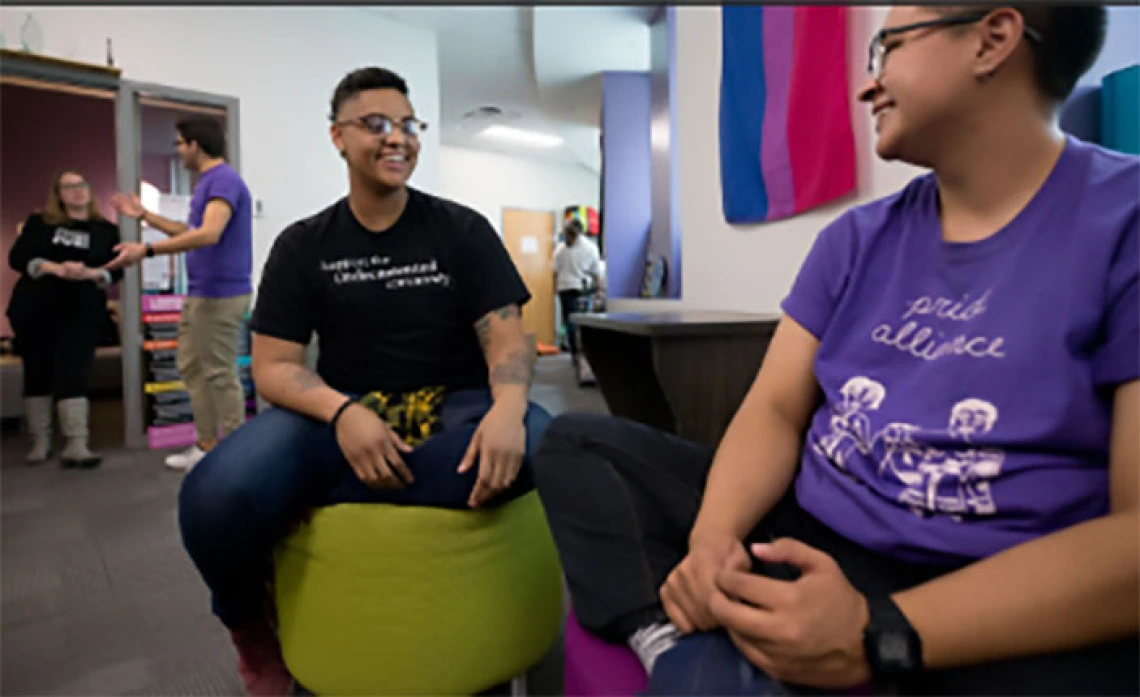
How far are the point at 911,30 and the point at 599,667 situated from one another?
763mm

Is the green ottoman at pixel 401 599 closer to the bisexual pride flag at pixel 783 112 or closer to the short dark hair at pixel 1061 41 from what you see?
the short dark hair at pixel 1061 41

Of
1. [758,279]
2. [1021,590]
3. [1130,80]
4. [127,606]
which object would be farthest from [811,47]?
[127,606]

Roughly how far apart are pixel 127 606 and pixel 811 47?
7.26ft

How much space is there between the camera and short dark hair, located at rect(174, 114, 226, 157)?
2.50 m

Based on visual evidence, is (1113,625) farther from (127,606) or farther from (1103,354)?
(127,606)

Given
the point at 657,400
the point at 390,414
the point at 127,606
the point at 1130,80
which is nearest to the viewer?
the point at 1130,80

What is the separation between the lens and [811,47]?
1.71 m

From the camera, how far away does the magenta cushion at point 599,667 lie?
0.65 meters

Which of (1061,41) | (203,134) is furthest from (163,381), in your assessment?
(1061,41)

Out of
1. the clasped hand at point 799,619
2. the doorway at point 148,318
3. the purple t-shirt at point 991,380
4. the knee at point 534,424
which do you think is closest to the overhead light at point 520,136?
the doorway at point 148,318

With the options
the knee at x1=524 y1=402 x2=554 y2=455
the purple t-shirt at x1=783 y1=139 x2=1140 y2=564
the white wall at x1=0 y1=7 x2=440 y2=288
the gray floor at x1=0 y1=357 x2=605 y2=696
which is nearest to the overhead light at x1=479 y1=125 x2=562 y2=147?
the white wall at x1=0 y1=7 x2=440 y2=288

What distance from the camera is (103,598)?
5.19 feet

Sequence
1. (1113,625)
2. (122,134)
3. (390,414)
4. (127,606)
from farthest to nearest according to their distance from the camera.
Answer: (122,134) < (127,606) < (390,414) < (1113,625)

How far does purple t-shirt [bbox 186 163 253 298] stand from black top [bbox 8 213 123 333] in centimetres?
72
